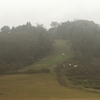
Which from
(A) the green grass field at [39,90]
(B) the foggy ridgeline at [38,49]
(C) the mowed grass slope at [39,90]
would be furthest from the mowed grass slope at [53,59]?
(C) the mowed grass slope at [39,90]

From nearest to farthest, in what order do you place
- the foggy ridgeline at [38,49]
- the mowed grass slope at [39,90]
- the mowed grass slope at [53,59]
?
the mowed grass slope at [39,90]
the mowed grass slope at [53,59]
the foggy ridgeline at [38,49]

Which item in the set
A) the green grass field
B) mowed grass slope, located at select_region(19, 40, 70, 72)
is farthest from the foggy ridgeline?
the green grass field

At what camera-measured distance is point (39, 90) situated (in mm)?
28312

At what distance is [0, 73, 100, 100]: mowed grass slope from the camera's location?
24000mm

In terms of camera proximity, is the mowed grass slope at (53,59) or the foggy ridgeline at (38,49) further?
the foggy ridgeline at (38,49)

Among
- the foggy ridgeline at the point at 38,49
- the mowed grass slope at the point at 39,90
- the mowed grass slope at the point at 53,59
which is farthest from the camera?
the foggy ridgeline at the point at 38,49

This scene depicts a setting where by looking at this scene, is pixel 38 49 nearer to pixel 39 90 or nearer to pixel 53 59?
pixel 53 59

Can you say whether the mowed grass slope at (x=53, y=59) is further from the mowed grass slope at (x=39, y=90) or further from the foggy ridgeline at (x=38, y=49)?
the mowed grass slope at (x=39, y=90)

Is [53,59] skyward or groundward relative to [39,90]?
skyward

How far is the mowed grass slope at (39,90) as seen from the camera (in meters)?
24.0

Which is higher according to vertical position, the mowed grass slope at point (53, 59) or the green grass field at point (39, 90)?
the mowed grass slope at point (53, 59)

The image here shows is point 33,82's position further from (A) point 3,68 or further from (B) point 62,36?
(B) point 62,36

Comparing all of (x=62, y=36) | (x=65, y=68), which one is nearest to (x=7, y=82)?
(x=65, y=68)

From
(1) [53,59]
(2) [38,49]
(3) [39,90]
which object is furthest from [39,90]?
(2) [38,49]
